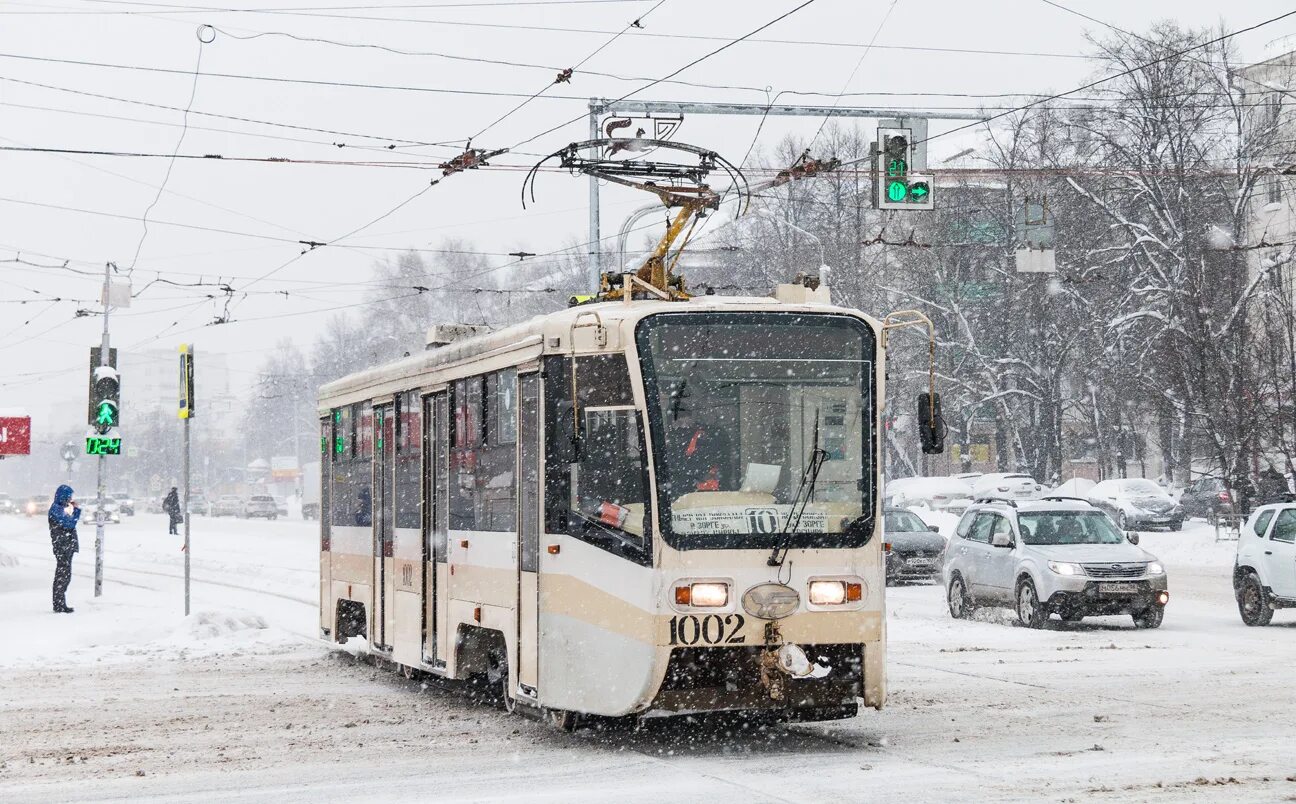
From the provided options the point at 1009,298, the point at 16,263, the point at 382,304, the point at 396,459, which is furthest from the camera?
the point at 382,304

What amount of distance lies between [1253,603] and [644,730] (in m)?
11.6

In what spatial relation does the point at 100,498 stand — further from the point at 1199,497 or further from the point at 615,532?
the point at 1199,497

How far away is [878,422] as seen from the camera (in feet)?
38.8

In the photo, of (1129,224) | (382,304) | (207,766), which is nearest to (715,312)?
(207,766)

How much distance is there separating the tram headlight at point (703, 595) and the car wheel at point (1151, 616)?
11643mm

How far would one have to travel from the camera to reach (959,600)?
24.0m

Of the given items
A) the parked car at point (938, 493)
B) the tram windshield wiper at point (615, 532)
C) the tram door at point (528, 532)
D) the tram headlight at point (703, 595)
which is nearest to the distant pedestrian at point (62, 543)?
the tram door at point (528, 532)

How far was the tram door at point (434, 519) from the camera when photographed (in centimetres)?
1434

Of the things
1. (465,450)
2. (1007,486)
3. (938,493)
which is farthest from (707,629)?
(938,493)

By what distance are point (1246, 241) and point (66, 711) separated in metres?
44.5

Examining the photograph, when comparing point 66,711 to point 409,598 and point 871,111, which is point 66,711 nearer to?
point 409,598

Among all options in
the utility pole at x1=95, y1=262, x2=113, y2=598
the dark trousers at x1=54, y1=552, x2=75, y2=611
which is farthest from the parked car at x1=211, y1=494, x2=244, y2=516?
the dark trousers at x1=54, y1=552, x2=75, y2=611

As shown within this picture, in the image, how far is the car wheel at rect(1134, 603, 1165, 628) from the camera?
70.5 ft

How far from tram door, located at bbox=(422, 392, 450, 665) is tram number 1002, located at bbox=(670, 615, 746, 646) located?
3.66 metres
